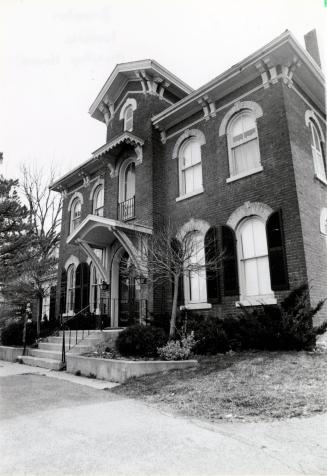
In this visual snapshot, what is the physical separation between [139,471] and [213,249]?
7.86 m

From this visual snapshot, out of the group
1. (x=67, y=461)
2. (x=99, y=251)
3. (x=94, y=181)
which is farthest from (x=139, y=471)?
(x=94, y=181)

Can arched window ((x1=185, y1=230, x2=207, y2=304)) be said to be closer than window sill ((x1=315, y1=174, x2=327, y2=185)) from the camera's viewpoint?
No

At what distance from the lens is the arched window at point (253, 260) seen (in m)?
9.49

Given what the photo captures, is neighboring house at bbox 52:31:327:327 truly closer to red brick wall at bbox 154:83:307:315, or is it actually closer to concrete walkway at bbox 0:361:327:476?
red brick wall at bbox 154:83:307:315

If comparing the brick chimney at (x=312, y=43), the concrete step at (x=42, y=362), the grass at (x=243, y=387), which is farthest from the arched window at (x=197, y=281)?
the brick chimney at (x=312, y=43)

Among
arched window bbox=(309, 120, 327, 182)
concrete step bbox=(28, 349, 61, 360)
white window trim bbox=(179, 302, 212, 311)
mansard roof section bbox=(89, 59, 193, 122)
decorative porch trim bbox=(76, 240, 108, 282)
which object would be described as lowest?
concrete step bbox=(28, 349, 61, 360)

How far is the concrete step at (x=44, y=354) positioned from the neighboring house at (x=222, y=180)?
2598mm

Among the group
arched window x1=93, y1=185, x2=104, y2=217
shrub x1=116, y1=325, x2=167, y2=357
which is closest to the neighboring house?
arched window x1=93, y1=185, x2=104, y2=217

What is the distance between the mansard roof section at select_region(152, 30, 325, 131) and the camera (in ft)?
31.3

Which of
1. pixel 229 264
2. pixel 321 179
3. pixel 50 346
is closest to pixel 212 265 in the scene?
pixel 229 264

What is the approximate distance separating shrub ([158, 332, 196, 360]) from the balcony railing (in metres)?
5.91

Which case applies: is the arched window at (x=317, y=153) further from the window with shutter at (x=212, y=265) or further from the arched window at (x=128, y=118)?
the arched window at (x=128, y=118)

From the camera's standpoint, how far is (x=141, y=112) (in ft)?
44.9

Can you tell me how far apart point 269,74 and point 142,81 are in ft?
17.7
